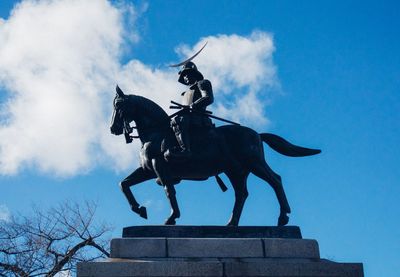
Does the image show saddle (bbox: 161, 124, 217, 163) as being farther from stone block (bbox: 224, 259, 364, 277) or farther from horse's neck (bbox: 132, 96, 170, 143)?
stone block (bbox: 224, 259, 364, 277)

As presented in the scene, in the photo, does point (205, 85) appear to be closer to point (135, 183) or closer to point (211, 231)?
point (135, 183)

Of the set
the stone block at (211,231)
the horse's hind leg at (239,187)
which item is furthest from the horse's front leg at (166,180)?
the horse's hind leg at (239,187)

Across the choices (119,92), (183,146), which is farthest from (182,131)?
(119,92)

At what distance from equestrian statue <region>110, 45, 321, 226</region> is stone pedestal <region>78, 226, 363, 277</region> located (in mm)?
776

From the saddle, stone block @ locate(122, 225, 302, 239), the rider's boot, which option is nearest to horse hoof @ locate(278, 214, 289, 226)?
stone block @ locate(122, 225, 302, 239)

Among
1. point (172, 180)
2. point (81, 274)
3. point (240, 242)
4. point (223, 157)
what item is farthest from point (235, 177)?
point (81, 274)

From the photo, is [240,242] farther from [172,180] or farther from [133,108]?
[133,108]

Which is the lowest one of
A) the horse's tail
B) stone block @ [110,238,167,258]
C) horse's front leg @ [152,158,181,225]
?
stone block @ [110,238,167,258]

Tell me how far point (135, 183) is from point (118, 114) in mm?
1270

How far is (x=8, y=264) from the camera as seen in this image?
19875 mm

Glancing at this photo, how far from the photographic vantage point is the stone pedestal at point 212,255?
8188 millimetres

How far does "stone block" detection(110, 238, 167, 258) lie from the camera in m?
8.59

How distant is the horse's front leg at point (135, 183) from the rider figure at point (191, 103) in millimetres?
749

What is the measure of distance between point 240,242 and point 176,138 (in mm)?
2258
